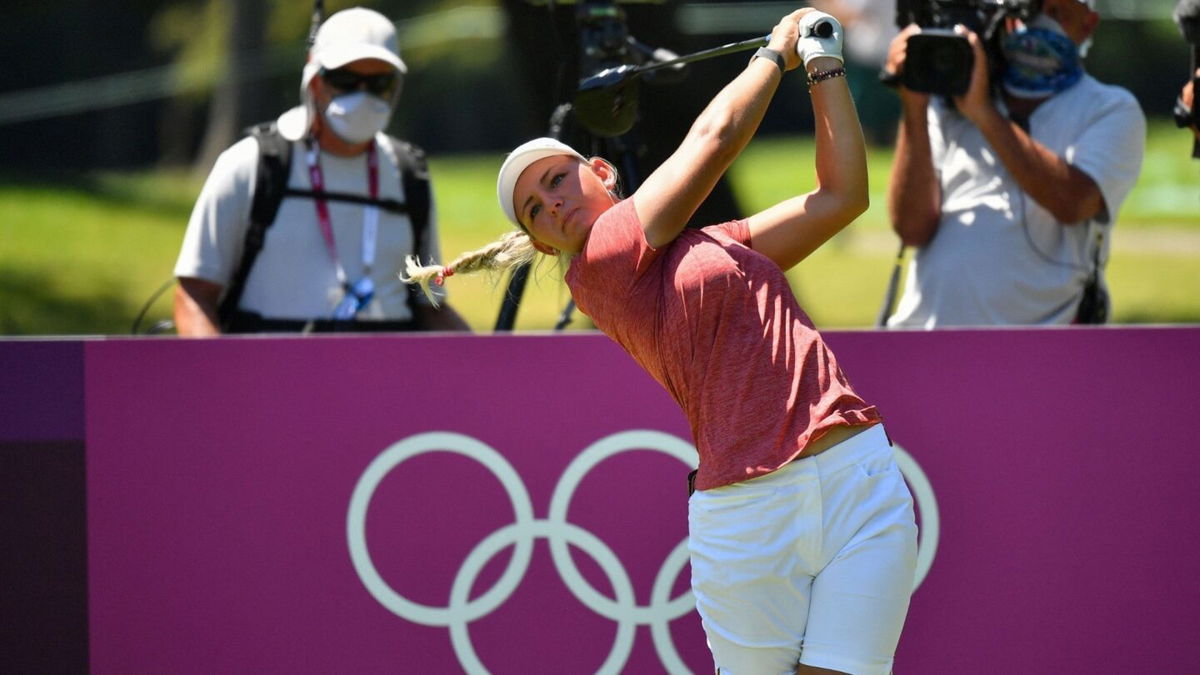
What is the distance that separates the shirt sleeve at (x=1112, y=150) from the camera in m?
4.33

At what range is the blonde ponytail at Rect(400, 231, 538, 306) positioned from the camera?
10.4 ft

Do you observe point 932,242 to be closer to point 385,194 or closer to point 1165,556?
point 1165,556

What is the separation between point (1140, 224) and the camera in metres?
11.5

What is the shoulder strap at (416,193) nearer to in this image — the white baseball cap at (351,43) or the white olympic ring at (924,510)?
the white baseball cap at (351,43)

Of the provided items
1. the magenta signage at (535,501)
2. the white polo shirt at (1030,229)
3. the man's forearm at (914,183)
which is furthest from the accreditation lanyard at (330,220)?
the white polo shirt at (1030,229)

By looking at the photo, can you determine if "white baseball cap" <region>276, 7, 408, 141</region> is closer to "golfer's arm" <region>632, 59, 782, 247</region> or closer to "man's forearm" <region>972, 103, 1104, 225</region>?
"man's forearm" <region>972, 103, 1104, 225</region>

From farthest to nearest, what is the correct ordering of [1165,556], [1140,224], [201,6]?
[201,6], [1140,224], [1165,556]

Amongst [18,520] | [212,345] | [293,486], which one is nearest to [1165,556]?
[293,486]

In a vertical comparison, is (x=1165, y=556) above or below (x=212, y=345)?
below

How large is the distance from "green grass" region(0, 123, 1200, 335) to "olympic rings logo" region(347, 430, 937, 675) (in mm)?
5274

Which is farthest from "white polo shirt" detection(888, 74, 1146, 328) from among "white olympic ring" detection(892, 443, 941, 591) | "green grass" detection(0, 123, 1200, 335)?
"green grass" detection(0, 123, 1200, 335)

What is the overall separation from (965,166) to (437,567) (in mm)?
1952

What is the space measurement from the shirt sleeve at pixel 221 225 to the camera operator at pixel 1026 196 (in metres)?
1.94

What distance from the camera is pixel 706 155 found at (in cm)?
286
